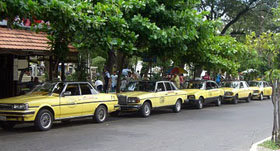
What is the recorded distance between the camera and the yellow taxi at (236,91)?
21.6m

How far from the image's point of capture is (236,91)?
22062 mm

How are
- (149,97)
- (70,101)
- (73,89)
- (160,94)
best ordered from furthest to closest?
(160,94), (149,97), (73,89), (70,101)

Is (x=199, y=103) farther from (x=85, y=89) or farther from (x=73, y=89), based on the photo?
(x=73, y=89)

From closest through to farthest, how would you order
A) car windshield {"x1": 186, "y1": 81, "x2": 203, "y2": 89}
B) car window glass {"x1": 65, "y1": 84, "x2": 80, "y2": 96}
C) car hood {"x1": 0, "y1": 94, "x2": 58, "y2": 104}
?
car hood {"x1": 0, "y1": 94, "x2": 58, "y2": 104} → car window glass {"x1": 65, "y1": 84, "x2": 80, "y2": 96} → car windshield {"x1": 186, "y1": 81, "x2": 203, "y2": 89}

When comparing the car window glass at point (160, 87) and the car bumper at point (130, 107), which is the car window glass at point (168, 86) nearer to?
the car window glass at point (160, 87)

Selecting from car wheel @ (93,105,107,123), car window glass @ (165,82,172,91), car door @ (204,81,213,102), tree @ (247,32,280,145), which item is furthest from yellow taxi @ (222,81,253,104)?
tree @ (247,32,280,145)

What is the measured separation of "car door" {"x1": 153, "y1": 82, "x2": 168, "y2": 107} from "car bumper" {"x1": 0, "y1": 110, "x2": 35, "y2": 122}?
639 cm

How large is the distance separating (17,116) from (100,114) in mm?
3573

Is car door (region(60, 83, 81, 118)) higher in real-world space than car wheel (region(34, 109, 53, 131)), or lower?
higher

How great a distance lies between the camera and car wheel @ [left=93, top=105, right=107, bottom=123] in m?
12.4

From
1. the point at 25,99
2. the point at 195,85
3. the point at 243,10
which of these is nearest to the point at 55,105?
the point at 25,99

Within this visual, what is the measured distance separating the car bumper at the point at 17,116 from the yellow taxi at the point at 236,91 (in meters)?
14.7

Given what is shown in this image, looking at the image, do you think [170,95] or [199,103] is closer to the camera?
[170,95]

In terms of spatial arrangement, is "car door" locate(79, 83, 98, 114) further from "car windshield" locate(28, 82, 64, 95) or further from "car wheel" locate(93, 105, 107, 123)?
"car windshield" locate(28, 82, 64, 95)
